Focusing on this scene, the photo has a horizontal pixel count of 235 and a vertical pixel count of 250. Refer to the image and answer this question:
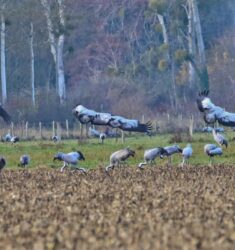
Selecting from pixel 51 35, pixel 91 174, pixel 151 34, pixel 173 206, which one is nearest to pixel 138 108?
pixel 51 35

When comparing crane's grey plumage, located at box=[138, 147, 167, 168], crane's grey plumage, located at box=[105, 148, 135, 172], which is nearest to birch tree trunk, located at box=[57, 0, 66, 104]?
crane's grey plumage, located at box=[138, 147, 167, 168]

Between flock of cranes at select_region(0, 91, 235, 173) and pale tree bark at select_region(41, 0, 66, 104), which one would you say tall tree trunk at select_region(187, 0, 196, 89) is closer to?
pale tree bark at select_region(41, 0, 66, 104)

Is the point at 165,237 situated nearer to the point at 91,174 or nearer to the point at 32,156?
the point at 91,174

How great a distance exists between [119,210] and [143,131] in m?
25.1

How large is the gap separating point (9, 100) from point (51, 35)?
3.60 m

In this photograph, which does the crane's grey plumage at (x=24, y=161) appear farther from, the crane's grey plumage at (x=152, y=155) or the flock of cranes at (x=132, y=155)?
the crane's grey plumage at (x=152, y=155)

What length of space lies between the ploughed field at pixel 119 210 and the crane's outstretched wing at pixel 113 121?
55.7 ft

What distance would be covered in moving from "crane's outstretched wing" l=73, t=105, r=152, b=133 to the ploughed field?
16965mm

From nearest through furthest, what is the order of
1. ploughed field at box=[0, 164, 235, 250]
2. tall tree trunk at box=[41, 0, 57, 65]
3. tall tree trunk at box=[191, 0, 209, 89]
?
ploughed field at box=[0, 164, 235, 250] → tall tree trunk at box=[191, 0, 209, 89] → tall tree trunk at box=[41, 0, 57, 65]

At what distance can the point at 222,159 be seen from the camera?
2895 centimetres

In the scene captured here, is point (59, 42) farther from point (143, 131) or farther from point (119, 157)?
point (119, 157)

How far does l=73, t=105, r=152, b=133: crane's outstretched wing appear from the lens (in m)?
39.8

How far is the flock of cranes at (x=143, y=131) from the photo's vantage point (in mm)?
26317

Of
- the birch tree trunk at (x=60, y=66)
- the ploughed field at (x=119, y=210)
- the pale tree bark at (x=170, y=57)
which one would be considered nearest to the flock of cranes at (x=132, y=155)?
the ploughed field at (x=119, y=210)
